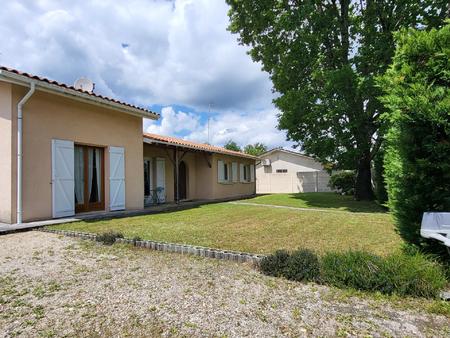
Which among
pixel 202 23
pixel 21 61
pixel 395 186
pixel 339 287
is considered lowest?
pixel 339 287

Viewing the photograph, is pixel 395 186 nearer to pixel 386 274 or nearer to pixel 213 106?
pixel 386 274

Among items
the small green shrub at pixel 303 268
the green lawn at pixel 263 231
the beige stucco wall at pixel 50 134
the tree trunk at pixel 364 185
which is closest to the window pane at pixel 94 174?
the beige stucco wall at pixel 50 134

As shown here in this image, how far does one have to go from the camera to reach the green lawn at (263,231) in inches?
224

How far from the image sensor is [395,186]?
14.6 feet

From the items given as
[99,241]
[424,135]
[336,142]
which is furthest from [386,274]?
[336,142]

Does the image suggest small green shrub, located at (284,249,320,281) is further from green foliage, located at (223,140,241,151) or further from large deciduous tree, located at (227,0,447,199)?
green foliage, located at (223,140,241,151)

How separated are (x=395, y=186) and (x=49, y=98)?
9.06 meters

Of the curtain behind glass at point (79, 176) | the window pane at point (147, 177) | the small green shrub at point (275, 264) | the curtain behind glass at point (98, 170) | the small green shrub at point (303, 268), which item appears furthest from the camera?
the window pane at point (147, 177)

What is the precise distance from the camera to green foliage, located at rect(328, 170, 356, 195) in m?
22.4

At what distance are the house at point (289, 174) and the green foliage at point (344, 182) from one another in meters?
2.96

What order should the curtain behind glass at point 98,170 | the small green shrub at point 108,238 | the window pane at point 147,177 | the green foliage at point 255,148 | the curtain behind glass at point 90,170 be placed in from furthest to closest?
1. the green foliage at point 255,148
2. the window pane at point 147,177
3. the curtain behind glass at point 98,170
4. the curtain behind glass at point 90,170
5. the small green shrub at point 108,238

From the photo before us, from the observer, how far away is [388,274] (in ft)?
11.5

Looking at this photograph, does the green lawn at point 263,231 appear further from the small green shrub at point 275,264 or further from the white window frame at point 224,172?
the white window frame at point 224,172

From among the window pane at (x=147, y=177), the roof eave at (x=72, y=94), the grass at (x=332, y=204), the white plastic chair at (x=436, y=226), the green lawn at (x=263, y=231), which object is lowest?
the grass at (x=332, y=204)
